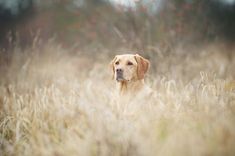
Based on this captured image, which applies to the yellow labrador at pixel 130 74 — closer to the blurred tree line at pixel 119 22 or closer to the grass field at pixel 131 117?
the grass field at pixel 131 117

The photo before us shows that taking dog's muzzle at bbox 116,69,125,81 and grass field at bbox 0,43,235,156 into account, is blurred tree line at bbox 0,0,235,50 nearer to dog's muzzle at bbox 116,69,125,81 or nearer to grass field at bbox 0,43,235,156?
grass field at bbox 0,43,235,156

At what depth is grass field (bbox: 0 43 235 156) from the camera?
2751mm

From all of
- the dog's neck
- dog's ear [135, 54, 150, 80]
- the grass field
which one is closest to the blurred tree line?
the grass field

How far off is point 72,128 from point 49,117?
0.46m

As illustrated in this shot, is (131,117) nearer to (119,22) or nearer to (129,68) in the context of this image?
(129,68)

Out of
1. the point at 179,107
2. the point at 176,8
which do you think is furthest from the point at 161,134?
the point at 176,8

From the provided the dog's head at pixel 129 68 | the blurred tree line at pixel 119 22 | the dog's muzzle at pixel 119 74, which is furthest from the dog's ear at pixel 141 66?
the blurred tree line at pixel 119 22

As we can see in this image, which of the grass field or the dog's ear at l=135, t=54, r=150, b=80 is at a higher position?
the dog's ear at l=135, t=54, r=150, b=80

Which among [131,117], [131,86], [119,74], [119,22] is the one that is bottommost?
[131,117]

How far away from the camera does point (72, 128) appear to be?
10.7 feet

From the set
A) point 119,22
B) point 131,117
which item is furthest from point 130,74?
point 119,22

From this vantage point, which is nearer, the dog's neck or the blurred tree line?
the dog's neck

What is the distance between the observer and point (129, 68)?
3898 mm

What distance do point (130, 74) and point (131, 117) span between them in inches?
26.1
